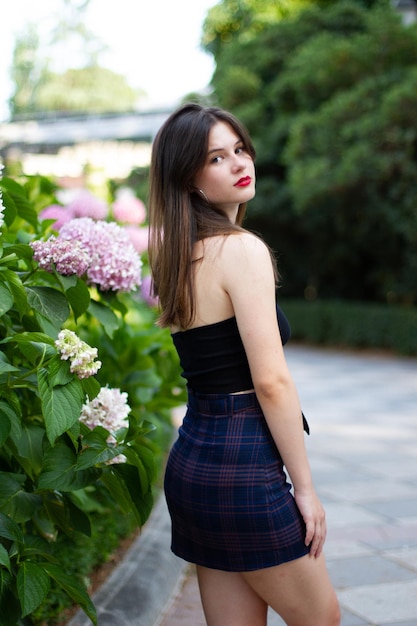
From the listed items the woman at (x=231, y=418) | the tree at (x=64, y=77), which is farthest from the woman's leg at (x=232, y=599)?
the tree at (x=64, y=77)

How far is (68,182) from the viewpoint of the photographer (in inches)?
239

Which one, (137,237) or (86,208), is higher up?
(86,208)

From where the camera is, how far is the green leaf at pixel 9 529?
6.47ft

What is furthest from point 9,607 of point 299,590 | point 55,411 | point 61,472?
point 299,590

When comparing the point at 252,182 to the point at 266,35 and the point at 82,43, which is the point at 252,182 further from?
the point at 82,43

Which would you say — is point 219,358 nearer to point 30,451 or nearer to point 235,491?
point 235,491

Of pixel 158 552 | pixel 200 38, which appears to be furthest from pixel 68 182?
pixel 200 38

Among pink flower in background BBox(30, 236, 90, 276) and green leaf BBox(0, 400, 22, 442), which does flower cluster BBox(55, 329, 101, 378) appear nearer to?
green leaf BBox(0, 400, 22, 442)

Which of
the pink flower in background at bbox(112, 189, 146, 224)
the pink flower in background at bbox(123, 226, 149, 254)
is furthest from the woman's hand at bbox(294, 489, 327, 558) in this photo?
the pink flower in background at bbox(112, 189, 146, 224)

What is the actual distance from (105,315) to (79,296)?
296mm

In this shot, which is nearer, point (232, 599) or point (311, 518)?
point (311, 518)

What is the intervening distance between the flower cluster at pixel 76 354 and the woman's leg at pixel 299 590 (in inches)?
24.5

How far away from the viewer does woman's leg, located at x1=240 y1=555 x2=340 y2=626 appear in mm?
1900

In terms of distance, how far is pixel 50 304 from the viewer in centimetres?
219
